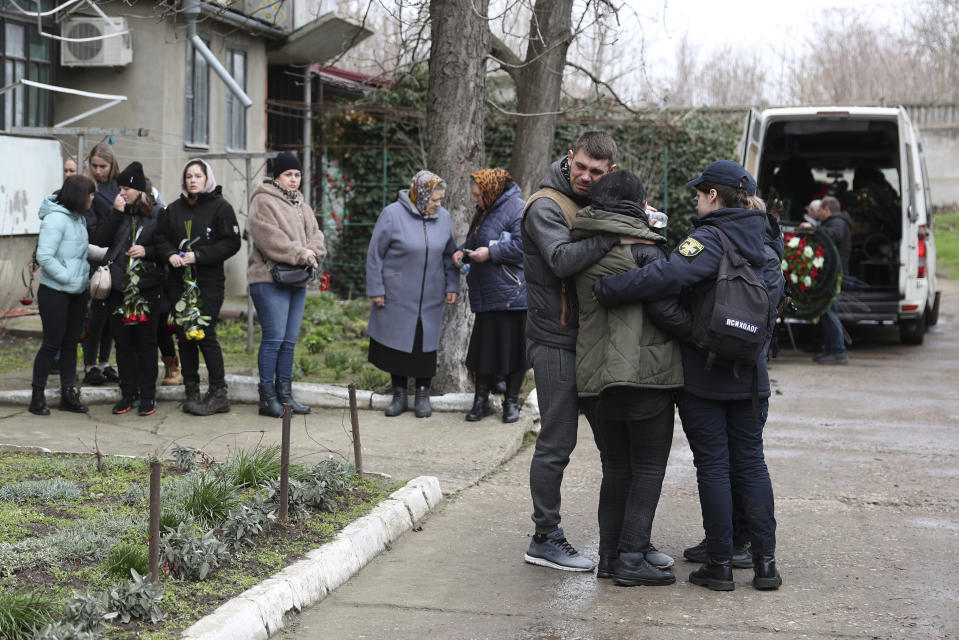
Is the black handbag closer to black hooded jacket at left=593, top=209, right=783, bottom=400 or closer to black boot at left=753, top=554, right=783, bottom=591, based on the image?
black hooded jacket at left=593, top=209, right=783, bottom=400

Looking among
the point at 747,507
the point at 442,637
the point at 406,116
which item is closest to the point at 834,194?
the point at 406,116

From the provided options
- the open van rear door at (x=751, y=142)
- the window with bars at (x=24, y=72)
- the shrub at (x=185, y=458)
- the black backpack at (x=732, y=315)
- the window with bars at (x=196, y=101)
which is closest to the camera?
the black backpack at (x=732, y=315)

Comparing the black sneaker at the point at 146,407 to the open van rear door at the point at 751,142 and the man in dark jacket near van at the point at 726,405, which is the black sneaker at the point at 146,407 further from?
the open van rear door at the point at 751,142

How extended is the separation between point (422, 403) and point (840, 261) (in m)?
6.13

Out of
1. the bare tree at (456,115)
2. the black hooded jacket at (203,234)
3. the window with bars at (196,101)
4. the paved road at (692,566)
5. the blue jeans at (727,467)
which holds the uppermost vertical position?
the window with bars at (196,101)

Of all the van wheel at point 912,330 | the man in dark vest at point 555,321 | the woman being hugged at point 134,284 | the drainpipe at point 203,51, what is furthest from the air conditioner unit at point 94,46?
the man in dark vest at point 555,321

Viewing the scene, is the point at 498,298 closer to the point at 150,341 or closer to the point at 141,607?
the point at 150,341

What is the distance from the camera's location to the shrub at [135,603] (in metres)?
4.13

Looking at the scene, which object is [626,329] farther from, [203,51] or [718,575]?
[203,51]

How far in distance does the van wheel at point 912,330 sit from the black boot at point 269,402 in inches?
342

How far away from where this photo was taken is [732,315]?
15.8ft

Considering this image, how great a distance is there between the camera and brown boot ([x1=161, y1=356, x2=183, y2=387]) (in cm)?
958

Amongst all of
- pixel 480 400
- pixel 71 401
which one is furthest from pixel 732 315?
pixel 71 401

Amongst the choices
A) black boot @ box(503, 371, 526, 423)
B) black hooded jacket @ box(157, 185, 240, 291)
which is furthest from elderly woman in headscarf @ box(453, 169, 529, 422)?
black hooded jacket @ box(157, 185, 240, 291)
